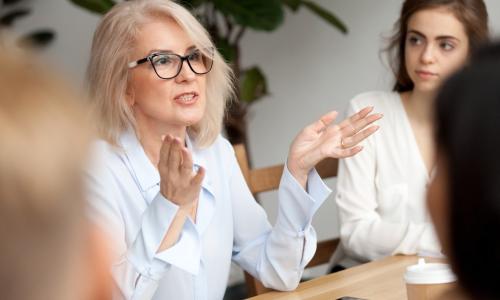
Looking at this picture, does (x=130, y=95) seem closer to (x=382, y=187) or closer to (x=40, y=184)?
(x=382, y=187)

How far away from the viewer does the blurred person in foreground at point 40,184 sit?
0.53 metres

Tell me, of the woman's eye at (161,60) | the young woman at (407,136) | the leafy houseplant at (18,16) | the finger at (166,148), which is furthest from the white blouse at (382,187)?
the leafy houseplant at (18,16)

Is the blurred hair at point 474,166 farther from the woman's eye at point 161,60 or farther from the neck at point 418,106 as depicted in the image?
the neck at point 418,106

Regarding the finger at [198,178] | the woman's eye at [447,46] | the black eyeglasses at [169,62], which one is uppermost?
the black eyeglasses at [169,62]

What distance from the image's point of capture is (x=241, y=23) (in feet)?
11.4

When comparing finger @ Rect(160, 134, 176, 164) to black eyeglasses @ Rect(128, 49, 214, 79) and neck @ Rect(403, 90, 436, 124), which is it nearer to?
black eyeglasses @ Rect(128, 49, 214, 79)

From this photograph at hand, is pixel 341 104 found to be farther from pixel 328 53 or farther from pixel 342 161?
Result: pixel 342 161

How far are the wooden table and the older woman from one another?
6 centimetres

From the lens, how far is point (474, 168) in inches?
22.7

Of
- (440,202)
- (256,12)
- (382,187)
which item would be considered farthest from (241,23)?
(440,202)

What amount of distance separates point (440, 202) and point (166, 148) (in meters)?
1.04

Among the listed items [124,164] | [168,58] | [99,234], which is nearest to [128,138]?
[124,164]

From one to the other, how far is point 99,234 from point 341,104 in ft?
11.5

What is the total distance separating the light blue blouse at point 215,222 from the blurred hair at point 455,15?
84 centimetres
